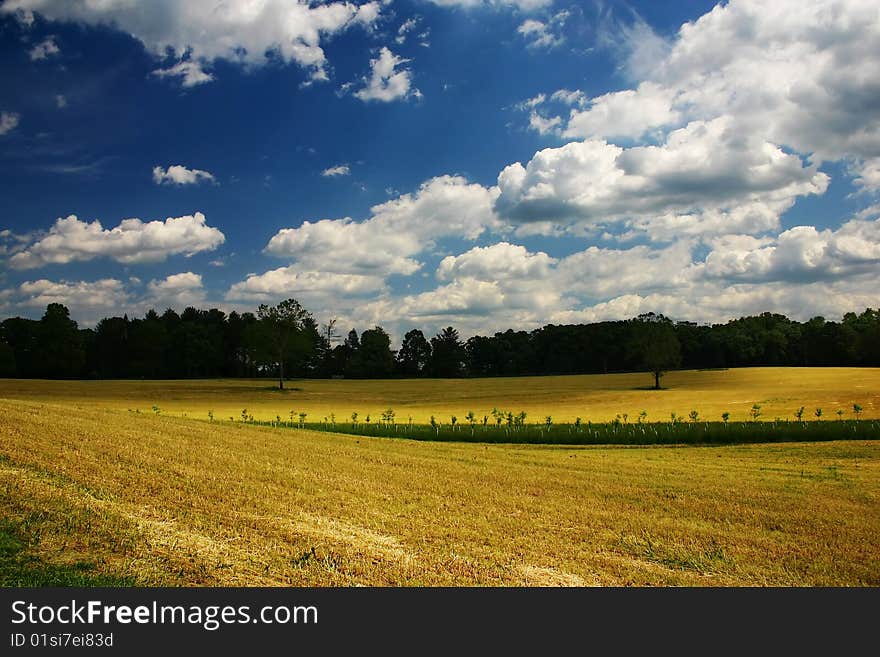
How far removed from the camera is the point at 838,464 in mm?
23312

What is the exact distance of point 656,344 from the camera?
279 feet

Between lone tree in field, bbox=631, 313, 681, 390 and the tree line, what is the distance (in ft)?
0.45

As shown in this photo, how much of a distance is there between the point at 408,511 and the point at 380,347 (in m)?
121

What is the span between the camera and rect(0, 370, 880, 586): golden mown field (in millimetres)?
9781

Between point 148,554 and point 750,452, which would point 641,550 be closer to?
point 148,554

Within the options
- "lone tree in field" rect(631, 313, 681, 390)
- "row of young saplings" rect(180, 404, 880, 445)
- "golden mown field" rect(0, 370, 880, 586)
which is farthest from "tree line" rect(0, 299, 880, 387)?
"golden mown field" rect(0, 370, 880, 586)

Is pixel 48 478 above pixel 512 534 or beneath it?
above

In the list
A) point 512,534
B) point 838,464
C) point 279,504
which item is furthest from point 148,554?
point 838,464

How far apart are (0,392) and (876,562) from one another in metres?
75.5

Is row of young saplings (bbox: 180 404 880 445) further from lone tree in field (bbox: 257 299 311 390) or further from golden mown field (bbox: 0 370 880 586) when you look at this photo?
lone tree in field (bbox: 257 299 311 390)

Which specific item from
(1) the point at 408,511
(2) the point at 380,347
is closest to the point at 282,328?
(2) the point at 380,347

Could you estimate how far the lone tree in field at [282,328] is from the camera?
88.6 m

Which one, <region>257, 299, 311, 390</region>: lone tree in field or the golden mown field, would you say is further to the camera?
<region>257, 299, 311, 390</region>: lone tree in field

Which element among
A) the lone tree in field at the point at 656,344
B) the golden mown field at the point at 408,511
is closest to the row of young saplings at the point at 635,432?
the golden mown field at the point at 408,511
